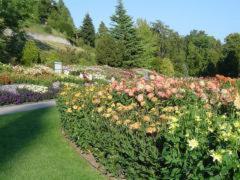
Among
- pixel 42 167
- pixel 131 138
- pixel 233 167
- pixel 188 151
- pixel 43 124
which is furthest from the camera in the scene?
pixel 43 124

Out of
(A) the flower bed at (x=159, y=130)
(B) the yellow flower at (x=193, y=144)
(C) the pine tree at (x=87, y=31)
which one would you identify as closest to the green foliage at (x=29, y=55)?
(A) the flower bed at (x=159, y=130)

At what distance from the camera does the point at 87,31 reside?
7906 cm

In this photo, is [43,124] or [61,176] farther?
[43,124]

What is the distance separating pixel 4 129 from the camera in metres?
10.9

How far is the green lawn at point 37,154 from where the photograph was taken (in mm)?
7055

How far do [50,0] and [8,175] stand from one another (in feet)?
248

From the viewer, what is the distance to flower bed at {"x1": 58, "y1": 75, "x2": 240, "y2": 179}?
4.61 meters

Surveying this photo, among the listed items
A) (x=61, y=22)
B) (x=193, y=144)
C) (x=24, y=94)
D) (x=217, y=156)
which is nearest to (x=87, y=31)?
(x=61, y=22)

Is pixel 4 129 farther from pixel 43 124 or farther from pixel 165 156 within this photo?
pixel 165 156

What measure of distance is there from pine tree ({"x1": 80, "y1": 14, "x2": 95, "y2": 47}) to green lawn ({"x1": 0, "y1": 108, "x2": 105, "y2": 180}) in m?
67.6

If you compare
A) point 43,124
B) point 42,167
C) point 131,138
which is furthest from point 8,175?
point 43,124

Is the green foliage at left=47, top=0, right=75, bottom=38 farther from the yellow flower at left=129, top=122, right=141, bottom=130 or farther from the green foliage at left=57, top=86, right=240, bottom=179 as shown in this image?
the yellow flower at left=129, top=122, right=141, bottom=130

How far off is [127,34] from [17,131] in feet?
145

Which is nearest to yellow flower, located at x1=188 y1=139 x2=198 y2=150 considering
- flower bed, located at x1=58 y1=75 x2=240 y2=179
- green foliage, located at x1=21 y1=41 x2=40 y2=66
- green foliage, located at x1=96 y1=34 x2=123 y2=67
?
flower bed, located at x1=58 y1=75 x2=240 y2=179
